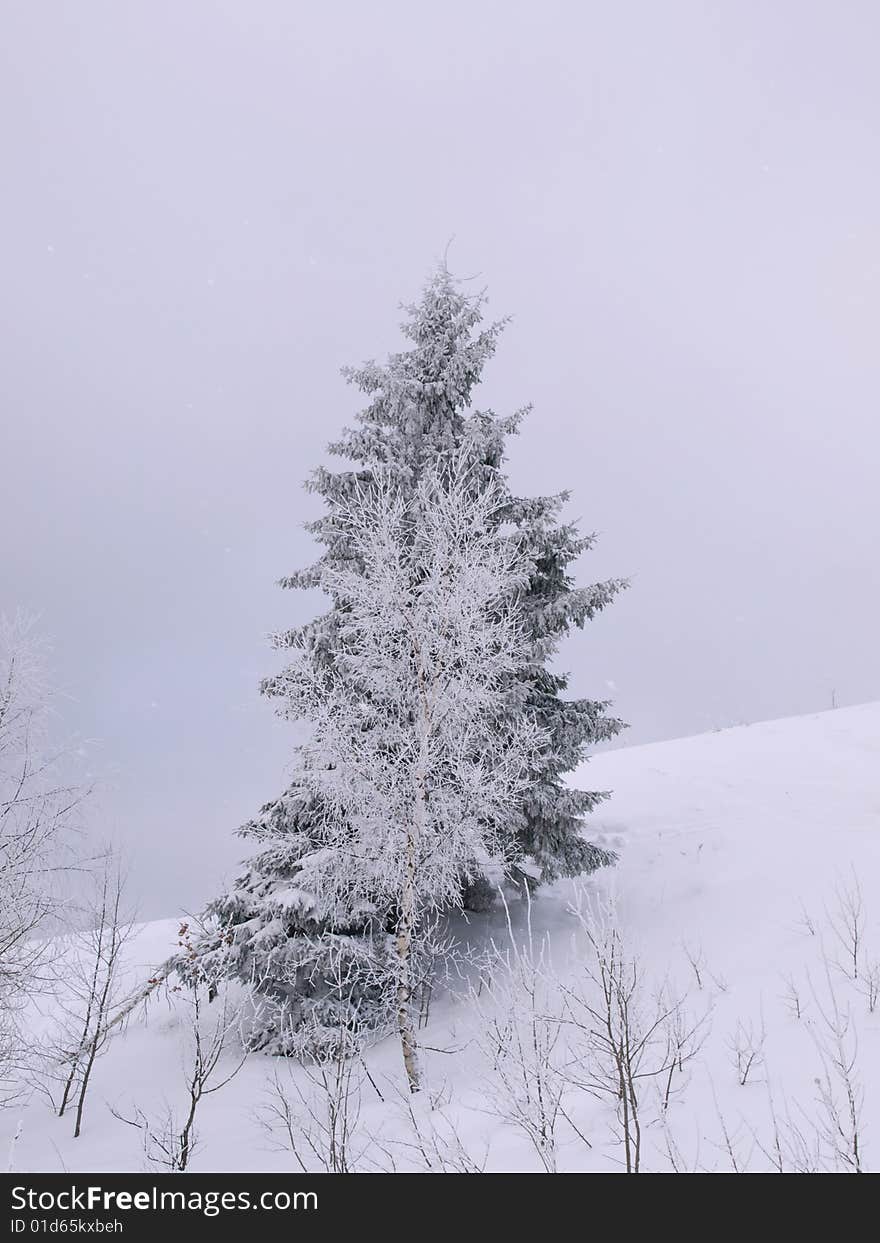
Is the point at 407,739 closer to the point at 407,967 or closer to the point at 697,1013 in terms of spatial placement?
the point at 407,967

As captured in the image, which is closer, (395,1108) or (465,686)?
(395,1108)

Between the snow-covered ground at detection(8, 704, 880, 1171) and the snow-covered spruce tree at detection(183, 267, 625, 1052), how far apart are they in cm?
108

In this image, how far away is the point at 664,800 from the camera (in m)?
Answer: 13.8

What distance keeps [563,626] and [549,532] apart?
1.46 meters

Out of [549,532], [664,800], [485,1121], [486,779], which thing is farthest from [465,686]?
[664,800]

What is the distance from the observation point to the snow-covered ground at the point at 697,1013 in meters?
4.88

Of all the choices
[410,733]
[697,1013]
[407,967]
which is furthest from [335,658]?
[697,1013]

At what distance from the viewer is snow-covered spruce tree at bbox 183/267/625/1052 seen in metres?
8.38

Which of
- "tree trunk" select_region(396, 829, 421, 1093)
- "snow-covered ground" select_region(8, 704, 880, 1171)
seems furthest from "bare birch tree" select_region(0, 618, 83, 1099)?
"tree trunk" select_region(396, 829, 421, 1093)

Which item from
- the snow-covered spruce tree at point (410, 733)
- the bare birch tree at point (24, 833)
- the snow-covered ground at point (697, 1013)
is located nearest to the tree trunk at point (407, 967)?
the snow-covered spruce tree at point (410, 733)

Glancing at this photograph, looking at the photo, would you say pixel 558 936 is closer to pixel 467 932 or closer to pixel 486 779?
pixel 467 932

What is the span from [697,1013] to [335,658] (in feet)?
Answer: 19.4

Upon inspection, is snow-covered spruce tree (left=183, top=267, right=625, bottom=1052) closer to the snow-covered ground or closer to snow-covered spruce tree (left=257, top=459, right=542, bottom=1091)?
snow-covered spruce tree (left=257, top=459, right=542, bottom=1091)
